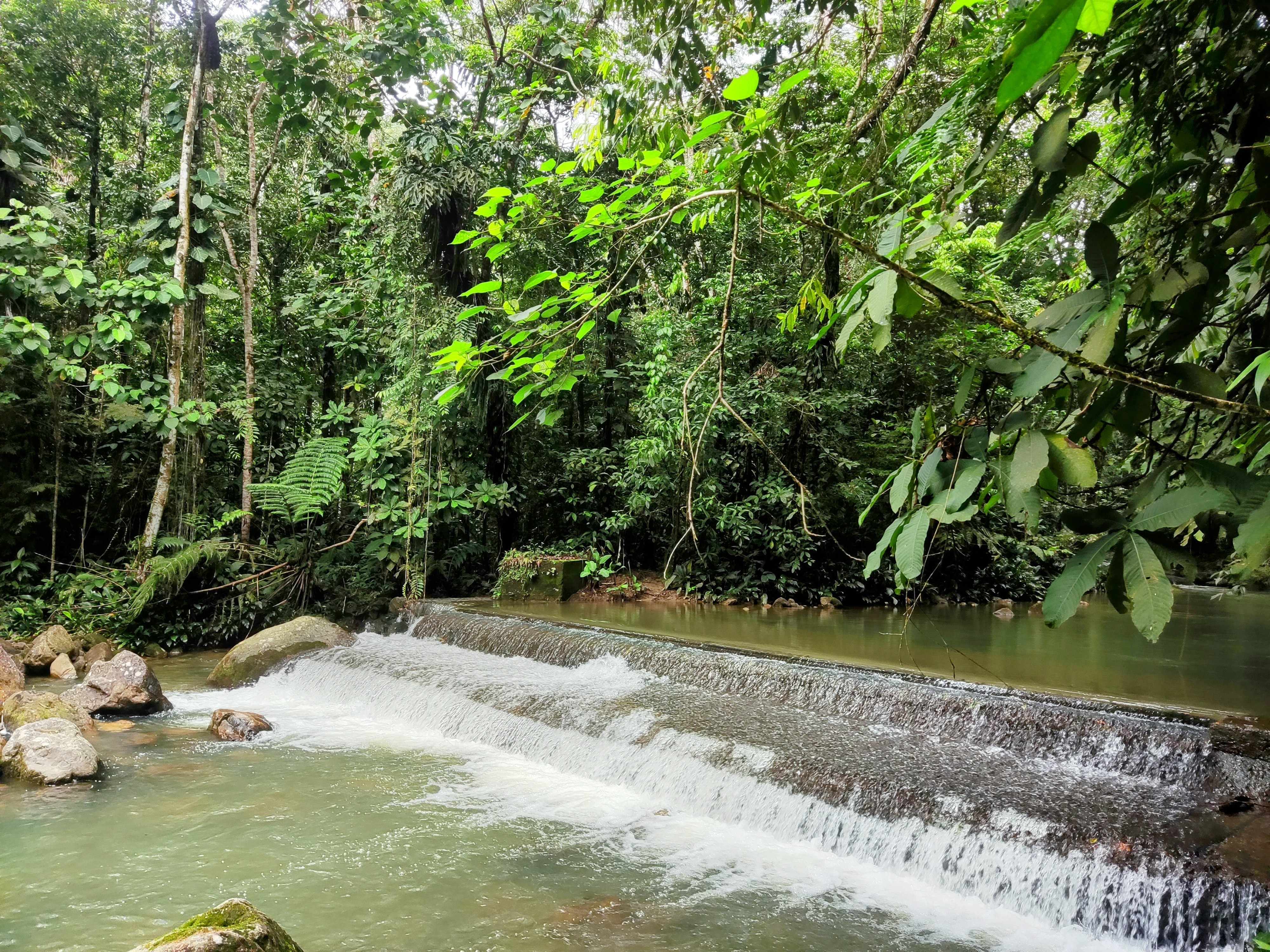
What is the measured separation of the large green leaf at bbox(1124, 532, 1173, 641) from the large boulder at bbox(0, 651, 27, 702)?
23.9ft

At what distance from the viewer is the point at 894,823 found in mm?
3824

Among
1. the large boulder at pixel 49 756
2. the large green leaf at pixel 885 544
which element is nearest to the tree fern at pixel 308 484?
the large boulder at pixel 49 756

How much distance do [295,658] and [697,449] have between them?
7.61m

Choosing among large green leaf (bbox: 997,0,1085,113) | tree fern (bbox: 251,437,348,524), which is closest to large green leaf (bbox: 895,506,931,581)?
large green leaf (bbox: 997,0,1085,113)

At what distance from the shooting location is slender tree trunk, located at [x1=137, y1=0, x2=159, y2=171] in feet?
35.6

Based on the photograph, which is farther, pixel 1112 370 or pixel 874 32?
pixel 874 32

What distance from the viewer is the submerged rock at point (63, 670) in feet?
24.7

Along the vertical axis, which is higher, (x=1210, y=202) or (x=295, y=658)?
(x=1210, y=202)

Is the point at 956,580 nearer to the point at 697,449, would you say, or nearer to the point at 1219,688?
the point at 1219,688

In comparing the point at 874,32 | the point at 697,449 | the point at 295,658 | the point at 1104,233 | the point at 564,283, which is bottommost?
the point at 295,658

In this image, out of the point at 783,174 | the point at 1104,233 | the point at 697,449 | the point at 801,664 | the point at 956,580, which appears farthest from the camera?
the point at 956,580

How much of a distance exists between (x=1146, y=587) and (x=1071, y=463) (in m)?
0.22

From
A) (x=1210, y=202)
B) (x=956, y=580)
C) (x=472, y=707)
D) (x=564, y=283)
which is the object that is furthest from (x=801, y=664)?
(x=956, y=580)

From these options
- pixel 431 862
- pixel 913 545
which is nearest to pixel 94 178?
pixel 431 862
